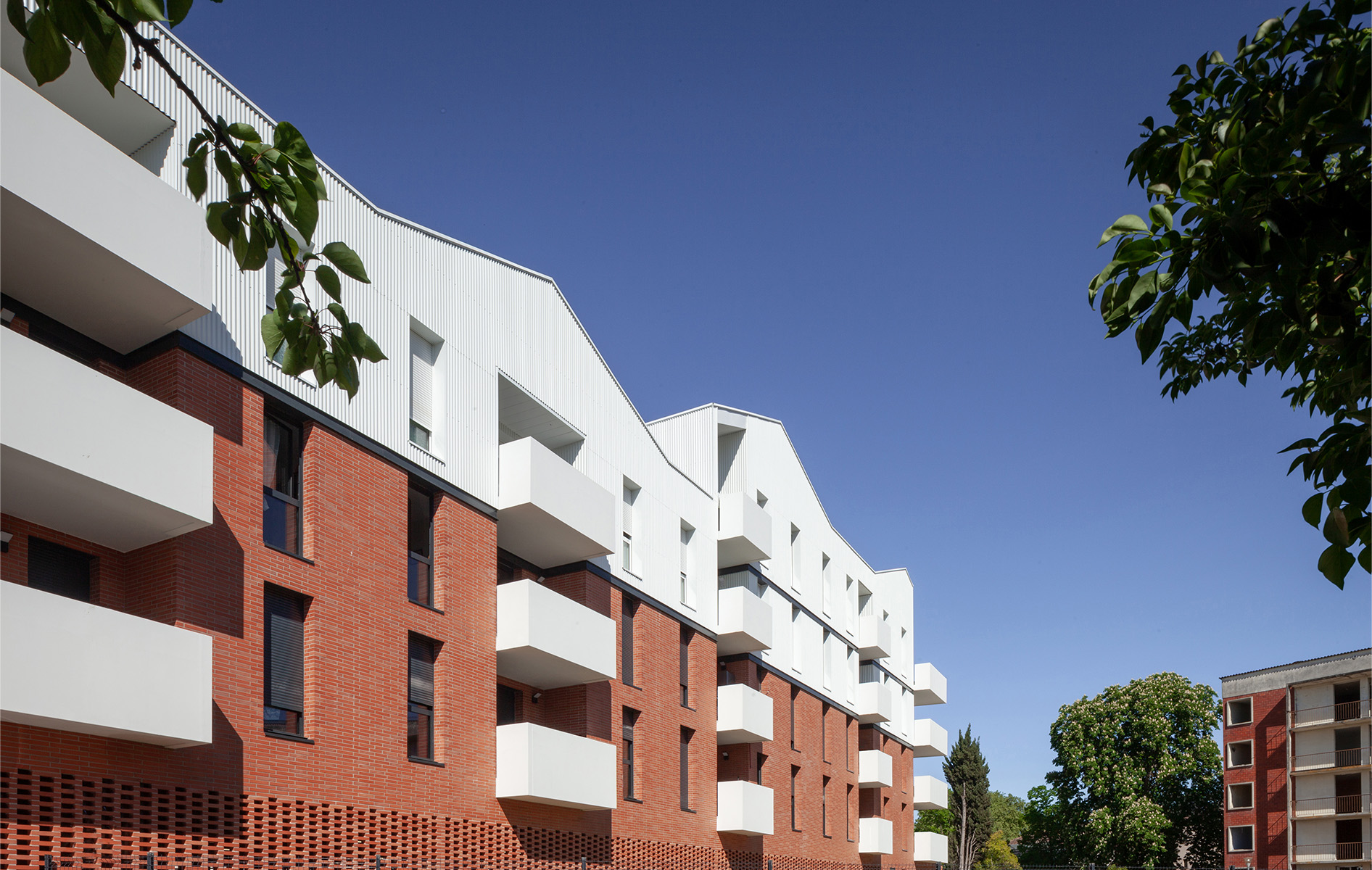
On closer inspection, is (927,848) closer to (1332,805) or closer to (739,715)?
(1332,805)

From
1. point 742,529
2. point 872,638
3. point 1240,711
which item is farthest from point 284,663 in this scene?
point 1240,711

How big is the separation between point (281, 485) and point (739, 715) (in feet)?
52.3

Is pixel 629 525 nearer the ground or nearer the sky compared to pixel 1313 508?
nearer the sky

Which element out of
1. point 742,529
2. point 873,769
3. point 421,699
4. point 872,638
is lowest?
point 873,769

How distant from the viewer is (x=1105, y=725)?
59.8 metres

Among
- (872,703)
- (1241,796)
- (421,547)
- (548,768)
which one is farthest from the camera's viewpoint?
(1241,796)

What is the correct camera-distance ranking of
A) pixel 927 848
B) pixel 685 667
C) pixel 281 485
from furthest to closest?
1. pixel 927 848
2. pixel 685 667
3. pixel 281 485

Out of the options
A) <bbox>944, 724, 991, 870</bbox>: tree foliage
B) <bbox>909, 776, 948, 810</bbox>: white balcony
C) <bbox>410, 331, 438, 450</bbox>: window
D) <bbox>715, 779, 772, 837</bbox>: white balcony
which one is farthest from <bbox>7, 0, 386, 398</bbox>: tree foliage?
<bbox>944, 724, 991, 870</bbox>: tree foliage

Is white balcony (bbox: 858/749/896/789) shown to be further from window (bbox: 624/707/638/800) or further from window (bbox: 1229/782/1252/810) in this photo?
window (bbox: 1229/782/1252/810)

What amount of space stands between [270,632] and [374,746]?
2.40 m

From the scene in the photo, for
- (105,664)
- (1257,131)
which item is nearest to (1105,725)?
(105,664)

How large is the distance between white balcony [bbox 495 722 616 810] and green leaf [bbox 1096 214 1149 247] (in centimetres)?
1617

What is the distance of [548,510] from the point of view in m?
20.5

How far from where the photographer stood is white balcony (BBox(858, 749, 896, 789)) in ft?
132
